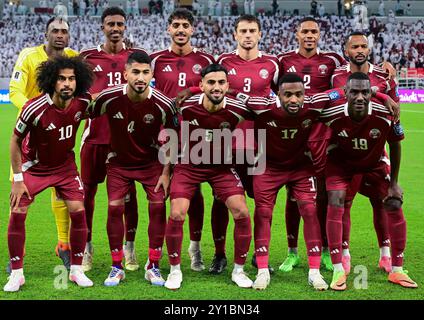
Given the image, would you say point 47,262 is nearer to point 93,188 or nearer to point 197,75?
point 93,188

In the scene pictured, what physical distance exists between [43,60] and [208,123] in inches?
66.1

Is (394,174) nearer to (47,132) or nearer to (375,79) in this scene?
(375,79)

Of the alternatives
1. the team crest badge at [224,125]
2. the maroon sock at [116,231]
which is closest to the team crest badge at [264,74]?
the team crest badge at [224,125]

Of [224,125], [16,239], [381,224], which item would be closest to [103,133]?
[224,125]

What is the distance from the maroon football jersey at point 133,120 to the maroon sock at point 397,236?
79.6 inches

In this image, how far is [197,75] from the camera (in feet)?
20.2

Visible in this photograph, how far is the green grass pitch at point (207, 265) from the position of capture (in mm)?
5211

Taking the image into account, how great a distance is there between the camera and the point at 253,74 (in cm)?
614

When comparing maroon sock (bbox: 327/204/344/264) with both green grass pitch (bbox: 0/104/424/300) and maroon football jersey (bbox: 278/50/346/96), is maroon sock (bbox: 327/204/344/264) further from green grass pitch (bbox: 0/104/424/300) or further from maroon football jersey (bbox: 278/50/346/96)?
maroon football jersey (bbox: 278/50/346/96)

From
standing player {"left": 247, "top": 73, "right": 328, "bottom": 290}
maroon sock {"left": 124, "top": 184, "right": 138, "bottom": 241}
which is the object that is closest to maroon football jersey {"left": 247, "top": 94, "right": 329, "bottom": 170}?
standing player {"left": 247, "top": 73, "right": 328, "bottom": 290}

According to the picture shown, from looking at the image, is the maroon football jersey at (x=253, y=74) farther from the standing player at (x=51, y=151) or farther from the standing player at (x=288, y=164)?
the standing player at (x=51, y=151)

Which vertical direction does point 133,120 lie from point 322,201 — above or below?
above

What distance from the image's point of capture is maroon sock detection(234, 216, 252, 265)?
5.58 meters

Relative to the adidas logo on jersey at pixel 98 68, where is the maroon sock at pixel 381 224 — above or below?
below
